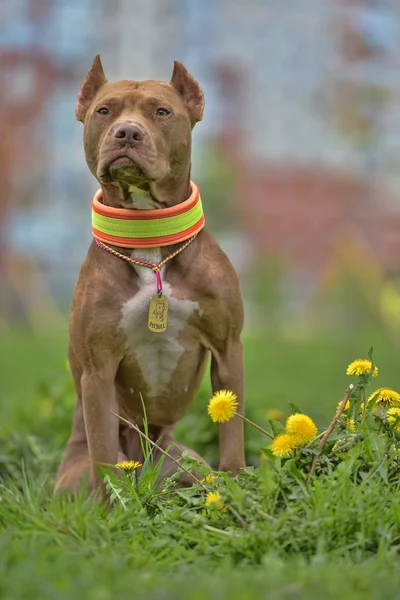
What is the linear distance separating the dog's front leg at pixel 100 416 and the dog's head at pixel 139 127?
0.72 meters

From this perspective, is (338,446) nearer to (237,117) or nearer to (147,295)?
(147,295)

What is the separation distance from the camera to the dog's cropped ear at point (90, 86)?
3.96 m

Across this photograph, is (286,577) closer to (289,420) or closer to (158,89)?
(289,420)

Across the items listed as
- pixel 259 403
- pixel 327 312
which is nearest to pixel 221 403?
pixel 259 403

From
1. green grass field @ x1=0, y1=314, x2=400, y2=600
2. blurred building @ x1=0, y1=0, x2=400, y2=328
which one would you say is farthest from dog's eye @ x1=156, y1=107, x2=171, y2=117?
blurred building @ x1=0, y1=0, x2=400, y2=328

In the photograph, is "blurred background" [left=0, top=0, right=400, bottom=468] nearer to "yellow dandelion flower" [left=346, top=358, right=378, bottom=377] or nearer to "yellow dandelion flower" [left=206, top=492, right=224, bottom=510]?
"yellow dandelion flower" [left=346, top=358, right=378, bottom=377]

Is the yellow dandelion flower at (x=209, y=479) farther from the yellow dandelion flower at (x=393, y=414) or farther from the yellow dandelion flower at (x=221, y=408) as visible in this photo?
the yellow dandelion flower at (x=393, y=414)

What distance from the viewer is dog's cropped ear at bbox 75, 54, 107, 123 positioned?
396cm

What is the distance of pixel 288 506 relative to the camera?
9.85 feet

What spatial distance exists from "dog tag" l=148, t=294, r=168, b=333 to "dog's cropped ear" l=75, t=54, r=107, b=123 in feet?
2.51

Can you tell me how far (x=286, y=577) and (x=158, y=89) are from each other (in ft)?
6.22

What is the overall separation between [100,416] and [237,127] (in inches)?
426

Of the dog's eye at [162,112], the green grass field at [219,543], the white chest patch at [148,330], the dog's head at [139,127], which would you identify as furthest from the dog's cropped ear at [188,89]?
the green grass field at [219,543]

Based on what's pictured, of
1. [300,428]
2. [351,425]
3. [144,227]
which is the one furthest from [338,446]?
[144,227]
